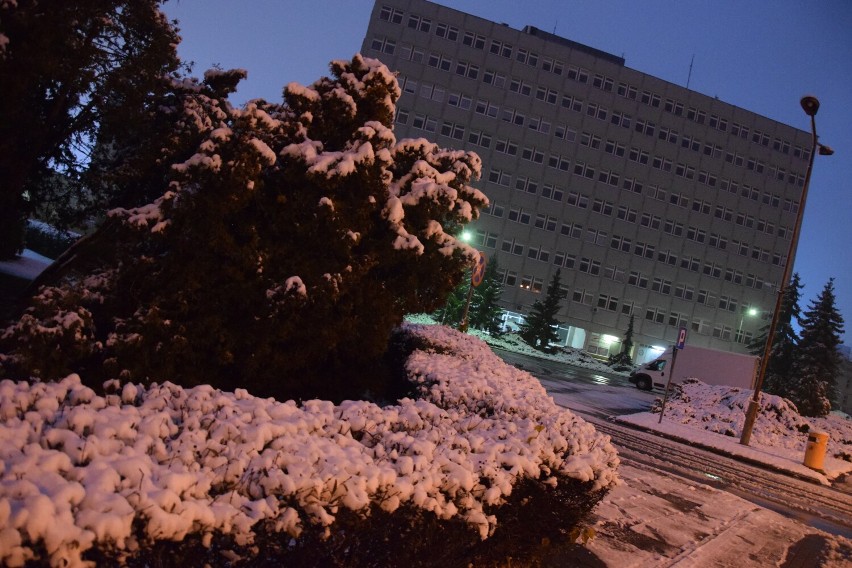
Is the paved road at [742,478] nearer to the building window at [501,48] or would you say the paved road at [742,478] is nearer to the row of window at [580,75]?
the building window at [501,48]

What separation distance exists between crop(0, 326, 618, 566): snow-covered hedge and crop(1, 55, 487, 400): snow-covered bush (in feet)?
6.81

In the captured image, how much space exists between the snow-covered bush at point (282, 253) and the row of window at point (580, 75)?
54.2 metres

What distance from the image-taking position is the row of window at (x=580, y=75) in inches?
2217

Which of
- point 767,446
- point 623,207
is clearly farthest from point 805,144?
point 767,446

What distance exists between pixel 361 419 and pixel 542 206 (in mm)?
56330

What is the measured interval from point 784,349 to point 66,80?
49.6 meters

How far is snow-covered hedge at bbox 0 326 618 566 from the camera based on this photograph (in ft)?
6.19

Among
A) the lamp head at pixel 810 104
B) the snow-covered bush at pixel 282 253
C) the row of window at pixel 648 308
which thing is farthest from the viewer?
the row of window at pixel 648 308

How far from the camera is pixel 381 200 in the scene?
6480 millimetres

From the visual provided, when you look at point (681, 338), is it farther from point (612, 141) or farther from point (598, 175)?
point (612, 141)

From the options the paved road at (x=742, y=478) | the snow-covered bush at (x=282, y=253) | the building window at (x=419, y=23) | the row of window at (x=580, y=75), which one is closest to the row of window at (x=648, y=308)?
the row of window at (x=580, y=75)

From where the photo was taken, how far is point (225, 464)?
257 centimetres

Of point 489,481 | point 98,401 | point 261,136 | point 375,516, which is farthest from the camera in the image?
point 261,136

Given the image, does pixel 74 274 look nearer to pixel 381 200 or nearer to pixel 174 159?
pixel 174 159
